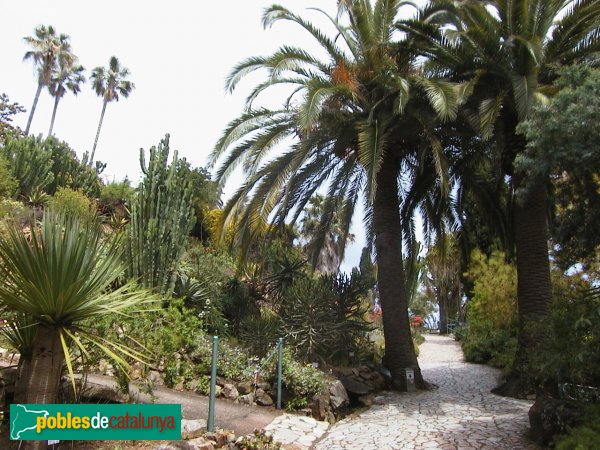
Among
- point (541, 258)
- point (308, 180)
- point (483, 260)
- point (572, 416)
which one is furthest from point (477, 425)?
point (483, 260)

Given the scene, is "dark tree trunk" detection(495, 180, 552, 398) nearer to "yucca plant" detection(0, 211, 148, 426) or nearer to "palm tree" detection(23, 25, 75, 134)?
"yucca plant" detection(0, 211, 148, 426)

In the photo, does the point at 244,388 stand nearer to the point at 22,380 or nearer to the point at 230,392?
the point at 230,392

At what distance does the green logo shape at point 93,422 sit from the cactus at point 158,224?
5.08m

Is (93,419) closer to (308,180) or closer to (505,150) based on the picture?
(308,180)

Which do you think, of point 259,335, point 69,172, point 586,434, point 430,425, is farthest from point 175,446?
point 69,172

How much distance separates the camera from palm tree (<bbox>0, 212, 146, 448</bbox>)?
14.4 ft

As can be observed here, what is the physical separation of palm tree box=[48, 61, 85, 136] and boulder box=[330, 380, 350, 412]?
3604 cm

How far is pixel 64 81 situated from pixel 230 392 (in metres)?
37.7

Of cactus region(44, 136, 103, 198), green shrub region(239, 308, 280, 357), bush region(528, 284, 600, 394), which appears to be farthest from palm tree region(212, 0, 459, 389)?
cactus region(44, 136, 103, 198)

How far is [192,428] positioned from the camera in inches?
239

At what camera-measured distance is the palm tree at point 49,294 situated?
439 centimetres

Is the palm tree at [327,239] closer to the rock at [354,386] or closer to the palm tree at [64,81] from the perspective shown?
the rock at [354,386]

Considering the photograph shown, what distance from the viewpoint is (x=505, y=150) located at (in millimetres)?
10961

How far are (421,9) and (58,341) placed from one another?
1029 cm
